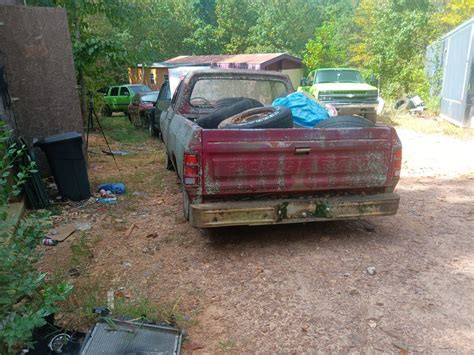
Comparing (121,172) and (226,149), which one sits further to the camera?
(121,172)

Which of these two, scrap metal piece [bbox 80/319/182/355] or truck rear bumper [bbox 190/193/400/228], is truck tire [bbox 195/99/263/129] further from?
scrap metal piece [bbox 80/319/182/355]

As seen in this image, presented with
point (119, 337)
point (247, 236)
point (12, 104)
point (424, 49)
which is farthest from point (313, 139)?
point (424, 49)

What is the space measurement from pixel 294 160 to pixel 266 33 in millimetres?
32740

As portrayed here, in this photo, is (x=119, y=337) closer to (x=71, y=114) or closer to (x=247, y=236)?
(x=247, y=236)

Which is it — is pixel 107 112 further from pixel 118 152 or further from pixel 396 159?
pixel 396 159

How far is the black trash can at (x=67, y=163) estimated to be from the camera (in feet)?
18.6

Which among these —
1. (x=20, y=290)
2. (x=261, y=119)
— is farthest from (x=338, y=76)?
(x=20, y=290)

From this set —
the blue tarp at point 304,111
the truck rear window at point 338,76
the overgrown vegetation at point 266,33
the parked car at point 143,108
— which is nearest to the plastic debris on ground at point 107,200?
the blue tarp at point 304,111

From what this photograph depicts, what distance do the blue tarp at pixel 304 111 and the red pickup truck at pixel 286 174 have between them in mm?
862

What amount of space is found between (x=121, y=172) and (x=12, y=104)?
2328mm

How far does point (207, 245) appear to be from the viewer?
4328mm

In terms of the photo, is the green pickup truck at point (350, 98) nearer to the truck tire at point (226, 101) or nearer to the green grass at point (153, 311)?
the truck tire at point (226, 101)

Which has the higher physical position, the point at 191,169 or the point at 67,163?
the point at 191,169

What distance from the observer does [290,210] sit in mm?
3938
